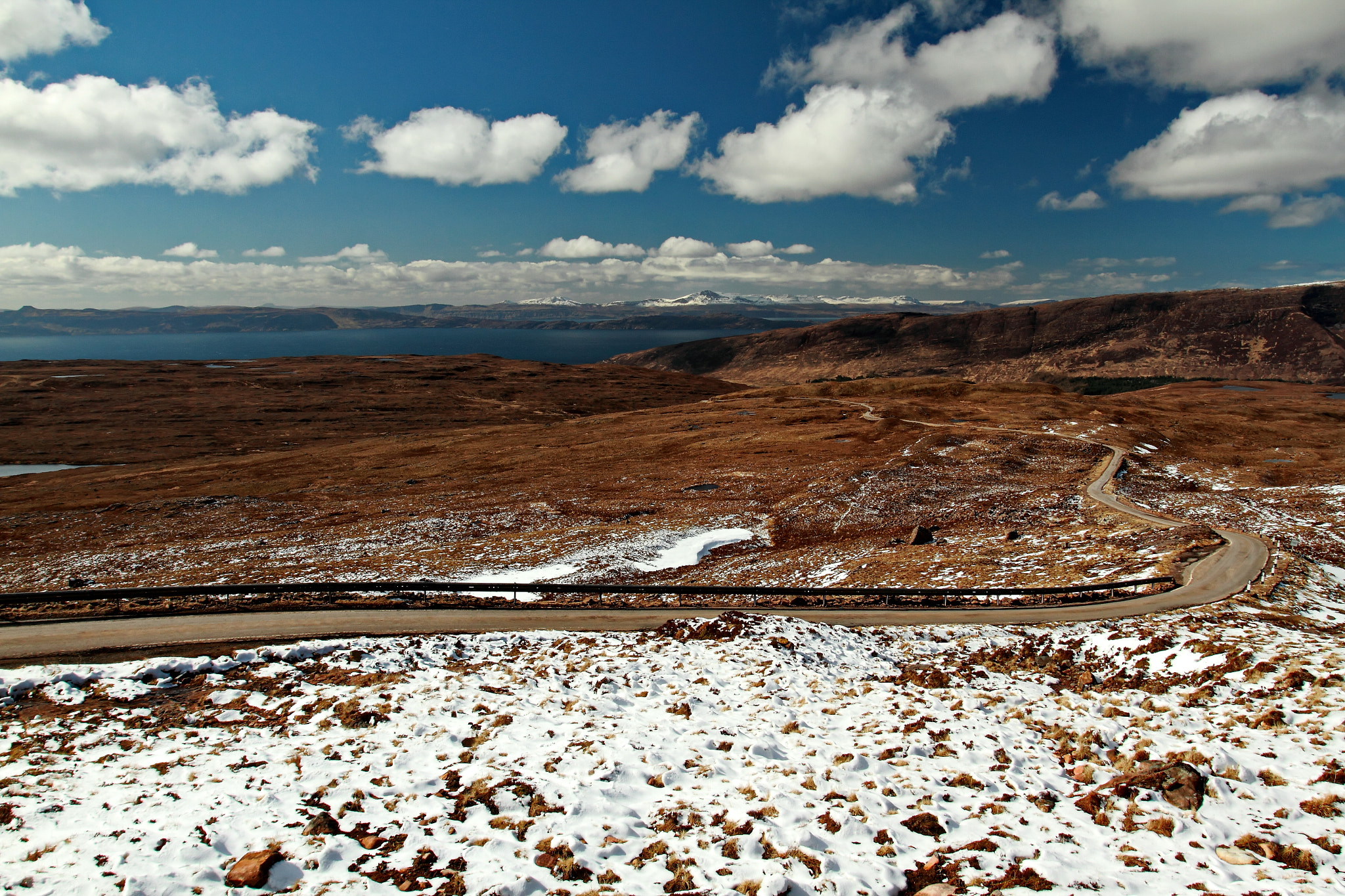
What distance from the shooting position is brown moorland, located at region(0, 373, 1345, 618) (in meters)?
36.1

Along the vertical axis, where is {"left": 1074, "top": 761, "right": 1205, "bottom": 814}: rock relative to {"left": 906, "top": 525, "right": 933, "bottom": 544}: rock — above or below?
above

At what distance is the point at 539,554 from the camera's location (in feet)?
135

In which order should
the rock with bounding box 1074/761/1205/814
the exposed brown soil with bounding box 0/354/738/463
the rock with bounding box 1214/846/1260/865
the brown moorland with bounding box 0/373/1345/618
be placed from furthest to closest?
the exposed brown soil with bounding box 0/354/738/463, the brown moorland with bounding box 0/373/1345/618, the rock with bounding box 1074/761/1205/814, the rock with bounding box 1214/846/1260/865

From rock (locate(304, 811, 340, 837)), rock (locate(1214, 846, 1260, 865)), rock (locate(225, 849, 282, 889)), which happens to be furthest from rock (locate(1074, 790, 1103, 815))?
rock (locate(225, 849, 282, 889))

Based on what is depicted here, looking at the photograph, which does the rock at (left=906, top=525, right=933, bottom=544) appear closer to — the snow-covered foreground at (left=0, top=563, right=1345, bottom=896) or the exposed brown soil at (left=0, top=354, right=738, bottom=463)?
the snow-covered foreground at (left=0, top=563, right=1345, bottom=896)

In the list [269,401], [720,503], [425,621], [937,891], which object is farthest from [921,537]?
[269,401]

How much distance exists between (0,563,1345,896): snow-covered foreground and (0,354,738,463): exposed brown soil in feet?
325

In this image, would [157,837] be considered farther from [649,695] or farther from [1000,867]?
[1000,867]

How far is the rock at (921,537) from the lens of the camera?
1588 inches

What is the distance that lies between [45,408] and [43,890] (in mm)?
165795

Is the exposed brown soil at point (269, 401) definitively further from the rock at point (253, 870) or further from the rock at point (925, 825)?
the rock at point (925, 825)

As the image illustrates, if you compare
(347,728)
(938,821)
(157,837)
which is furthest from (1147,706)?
(157,837)

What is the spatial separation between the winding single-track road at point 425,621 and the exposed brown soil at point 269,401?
89.7 meters

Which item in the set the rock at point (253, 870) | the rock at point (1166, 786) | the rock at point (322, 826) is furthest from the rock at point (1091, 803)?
the rock at point (253, 870)
